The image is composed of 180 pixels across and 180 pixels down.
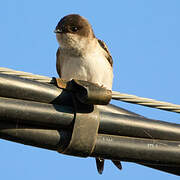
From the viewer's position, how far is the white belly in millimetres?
7008

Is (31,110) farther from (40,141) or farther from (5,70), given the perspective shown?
(5,70)

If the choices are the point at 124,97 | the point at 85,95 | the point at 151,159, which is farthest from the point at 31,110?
the point at 124,97

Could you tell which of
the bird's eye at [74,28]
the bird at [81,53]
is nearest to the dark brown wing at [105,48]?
the bird at [81,53]

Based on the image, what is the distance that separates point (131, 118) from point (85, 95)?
0.51 meters

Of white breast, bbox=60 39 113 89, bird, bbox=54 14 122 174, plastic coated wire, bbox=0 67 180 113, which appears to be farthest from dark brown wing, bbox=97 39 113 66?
plastic coated wire, bbox=0 67 180 113

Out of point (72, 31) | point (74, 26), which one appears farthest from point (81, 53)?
point (74, 26)

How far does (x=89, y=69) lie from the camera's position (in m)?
6.97

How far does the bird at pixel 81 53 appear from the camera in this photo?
705cm

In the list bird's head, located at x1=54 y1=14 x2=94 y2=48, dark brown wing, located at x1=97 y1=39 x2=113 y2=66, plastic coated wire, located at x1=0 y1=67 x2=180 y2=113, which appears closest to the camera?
plastic coated wire, located at x1=0 y1=67 x2=180 y2=113

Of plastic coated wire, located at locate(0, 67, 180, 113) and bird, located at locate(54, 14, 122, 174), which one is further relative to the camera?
bird, located at locate(54, 14, 122, 174)

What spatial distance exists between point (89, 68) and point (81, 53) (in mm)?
309

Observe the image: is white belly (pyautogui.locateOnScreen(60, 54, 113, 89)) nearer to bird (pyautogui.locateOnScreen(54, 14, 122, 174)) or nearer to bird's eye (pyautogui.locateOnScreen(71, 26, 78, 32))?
bird (pyautogui.locateOnScreen(54, 14, 122, 174))

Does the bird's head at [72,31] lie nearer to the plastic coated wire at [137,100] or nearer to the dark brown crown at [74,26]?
the dark brown crown at [74,26]

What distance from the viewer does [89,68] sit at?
6.97 meters
